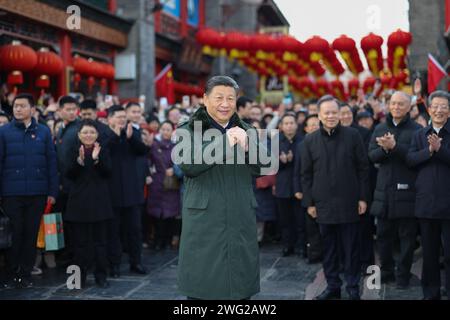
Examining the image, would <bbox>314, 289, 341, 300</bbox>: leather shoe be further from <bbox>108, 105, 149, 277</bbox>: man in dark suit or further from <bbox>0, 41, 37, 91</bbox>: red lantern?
<bbox>0, 41, 37, 91</bbox>: red lantern

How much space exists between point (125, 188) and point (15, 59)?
5.42 metres

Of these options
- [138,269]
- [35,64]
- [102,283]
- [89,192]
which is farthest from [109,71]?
[102,283]

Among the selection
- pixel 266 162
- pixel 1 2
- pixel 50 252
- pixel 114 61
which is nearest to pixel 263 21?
pixel 114 61

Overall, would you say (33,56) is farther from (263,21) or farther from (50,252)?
(263,21)

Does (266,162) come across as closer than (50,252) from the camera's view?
Yes

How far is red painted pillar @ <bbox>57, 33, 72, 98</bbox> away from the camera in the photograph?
13.6m

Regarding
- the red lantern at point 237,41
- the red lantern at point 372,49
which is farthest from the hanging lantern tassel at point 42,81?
the red lantern at point 372,49

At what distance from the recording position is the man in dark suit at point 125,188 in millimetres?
6668

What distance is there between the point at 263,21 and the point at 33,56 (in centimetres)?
2519

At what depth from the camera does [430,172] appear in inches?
211

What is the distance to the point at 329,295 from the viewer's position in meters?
5.62

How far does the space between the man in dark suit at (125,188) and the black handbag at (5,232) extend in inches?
46.0

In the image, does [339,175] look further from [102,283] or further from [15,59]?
[15,59]

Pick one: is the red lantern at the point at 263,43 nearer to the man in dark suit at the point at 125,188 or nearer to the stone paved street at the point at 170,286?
the stone paved street at the point at 170,286
